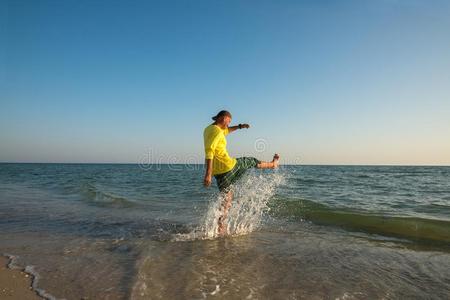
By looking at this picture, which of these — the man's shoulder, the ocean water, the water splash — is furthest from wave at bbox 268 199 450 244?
the man's shoulder

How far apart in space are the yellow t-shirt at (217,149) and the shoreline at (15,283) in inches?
130

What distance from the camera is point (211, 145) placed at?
652 centimetres

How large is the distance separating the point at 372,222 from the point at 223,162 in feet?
15.0

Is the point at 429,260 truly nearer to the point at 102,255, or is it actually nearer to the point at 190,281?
the point at 190,281

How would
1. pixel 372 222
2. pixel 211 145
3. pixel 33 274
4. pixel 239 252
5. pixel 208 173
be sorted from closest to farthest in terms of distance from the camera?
1. pixel 33 274
2. pixel 239 252
3. pixel 208 173
4. pixel 211 145
5. pixel 372 222

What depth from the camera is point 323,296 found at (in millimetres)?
3998

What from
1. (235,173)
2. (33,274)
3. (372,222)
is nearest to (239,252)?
(235,173)

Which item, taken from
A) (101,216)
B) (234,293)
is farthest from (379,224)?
(101,216)

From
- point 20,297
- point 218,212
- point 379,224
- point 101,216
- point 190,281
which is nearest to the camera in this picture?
point 20,297

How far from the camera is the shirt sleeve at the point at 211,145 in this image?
6.50 m

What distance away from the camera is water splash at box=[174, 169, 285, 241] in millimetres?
7560

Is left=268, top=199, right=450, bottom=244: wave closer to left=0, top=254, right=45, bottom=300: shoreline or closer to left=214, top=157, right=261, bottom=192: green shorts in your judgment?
left=214, top=157, right=261, bottom=192: green shorts

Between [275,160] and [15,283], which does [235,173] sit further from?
[15,283]

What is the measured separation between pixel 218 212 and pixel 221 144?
1512 mm
